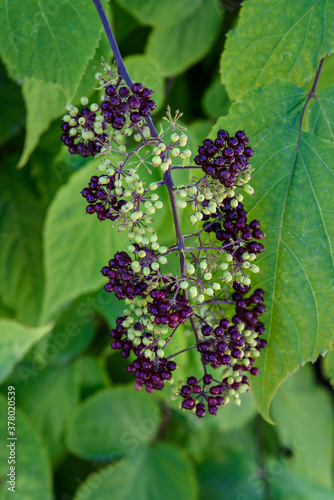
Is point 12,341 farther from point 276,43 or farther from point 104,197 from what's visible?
point 276,43

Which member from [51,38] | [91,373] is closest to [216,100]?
[51,38]

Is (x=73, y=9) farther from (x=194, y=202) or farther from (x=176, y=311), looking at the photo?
(x=176, y=311)

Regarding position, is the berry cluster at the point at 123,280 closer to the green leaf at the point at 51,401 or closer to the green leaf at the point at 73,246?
the green leaf at the point at 73,246

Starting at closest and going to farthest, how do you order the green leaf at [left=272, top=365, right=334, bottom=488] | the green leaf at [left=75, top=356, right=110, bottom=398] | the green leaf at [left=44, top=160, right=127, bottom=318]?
the green leaf at [left=44, top=160, right=127, bottom=318] → the green leaf at [left=75, top=356, right=110, bottom=398] → the green leaf at [left=272, top=365, right=334, bottom=488]

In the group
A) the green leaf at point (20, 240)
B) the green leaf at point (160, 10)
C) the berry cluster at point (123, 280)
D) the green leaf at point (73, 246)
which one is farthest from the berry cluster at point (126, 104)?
the green leaf at point (20, 240)

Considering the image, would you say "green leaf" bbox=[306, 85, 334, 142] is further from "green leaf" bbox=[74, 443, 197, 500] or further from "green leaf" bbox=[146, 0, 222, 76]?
"green leaf" bbox=[74, 443, 197, 500]

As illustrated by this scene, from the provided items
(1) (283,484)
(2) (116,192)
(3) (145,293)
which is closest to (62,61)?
(2) (116,192)

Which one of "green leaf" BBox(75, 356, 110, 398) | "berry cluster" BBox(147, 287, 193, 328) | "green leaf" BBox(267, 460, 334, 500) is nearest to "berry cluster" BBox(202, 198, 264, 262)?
"berry cluster" BBox(147, 287, 193, 328)
